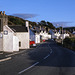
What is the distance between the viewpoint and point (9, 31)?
36.3m

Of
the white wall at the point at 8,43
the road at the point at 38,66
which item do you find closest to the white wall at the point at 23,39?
the white wall at the point at 8,43

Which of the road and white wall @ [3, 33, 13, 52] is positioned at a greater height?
white wall @ [3, 33, 13, 52]

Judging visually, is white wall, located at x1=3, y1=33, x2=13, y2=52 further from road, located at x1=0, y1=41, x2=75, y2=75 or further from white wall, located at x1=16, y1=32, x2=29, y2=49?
road, located at x1=0, y1=41, x2=75, y2=75

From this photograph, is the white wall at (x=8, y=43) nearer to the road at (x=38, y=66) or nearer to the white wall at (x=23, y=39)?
the white wall at (x=23, y=39)

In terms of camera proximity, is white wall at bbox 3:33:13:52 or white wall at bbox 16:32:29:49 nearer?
white wall at bbox 3:33:13:52

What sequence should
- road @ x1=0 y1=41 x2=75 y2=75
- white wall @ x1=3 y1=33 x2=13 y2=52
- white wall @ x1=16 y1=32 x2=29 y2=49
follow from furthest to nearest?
white wall @ x1=16 y1=32 x2=29 y2=49, white wall @ x1=3 y1=33 x2=13 y2=52, road @ x1=0 y1=41 x2=75 y2=75

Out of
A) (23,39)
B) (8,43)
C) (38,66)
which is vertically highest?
(23,39)

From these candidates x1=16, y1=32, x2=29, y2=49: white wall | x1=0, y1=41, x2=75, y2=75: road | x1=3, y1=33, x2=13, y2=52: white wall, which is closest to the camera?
x1=0, y1=41, x2=75, y2=75: road

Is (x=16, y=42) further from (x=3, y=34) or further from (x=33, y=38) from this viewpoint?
(x=33, y=38)

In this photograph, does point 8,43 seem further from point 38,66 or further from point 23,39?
point 38,66

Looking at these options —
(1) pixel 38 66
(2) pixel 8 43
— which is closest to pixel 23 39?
(2) pixel 8 43

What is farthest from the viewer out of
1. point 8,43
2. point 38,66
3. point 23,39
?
point 23,39

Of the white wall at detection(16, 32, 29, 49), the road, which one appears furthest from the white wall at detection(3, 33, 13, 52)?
the road

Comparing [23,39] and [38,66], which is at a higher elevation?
[23,39]
